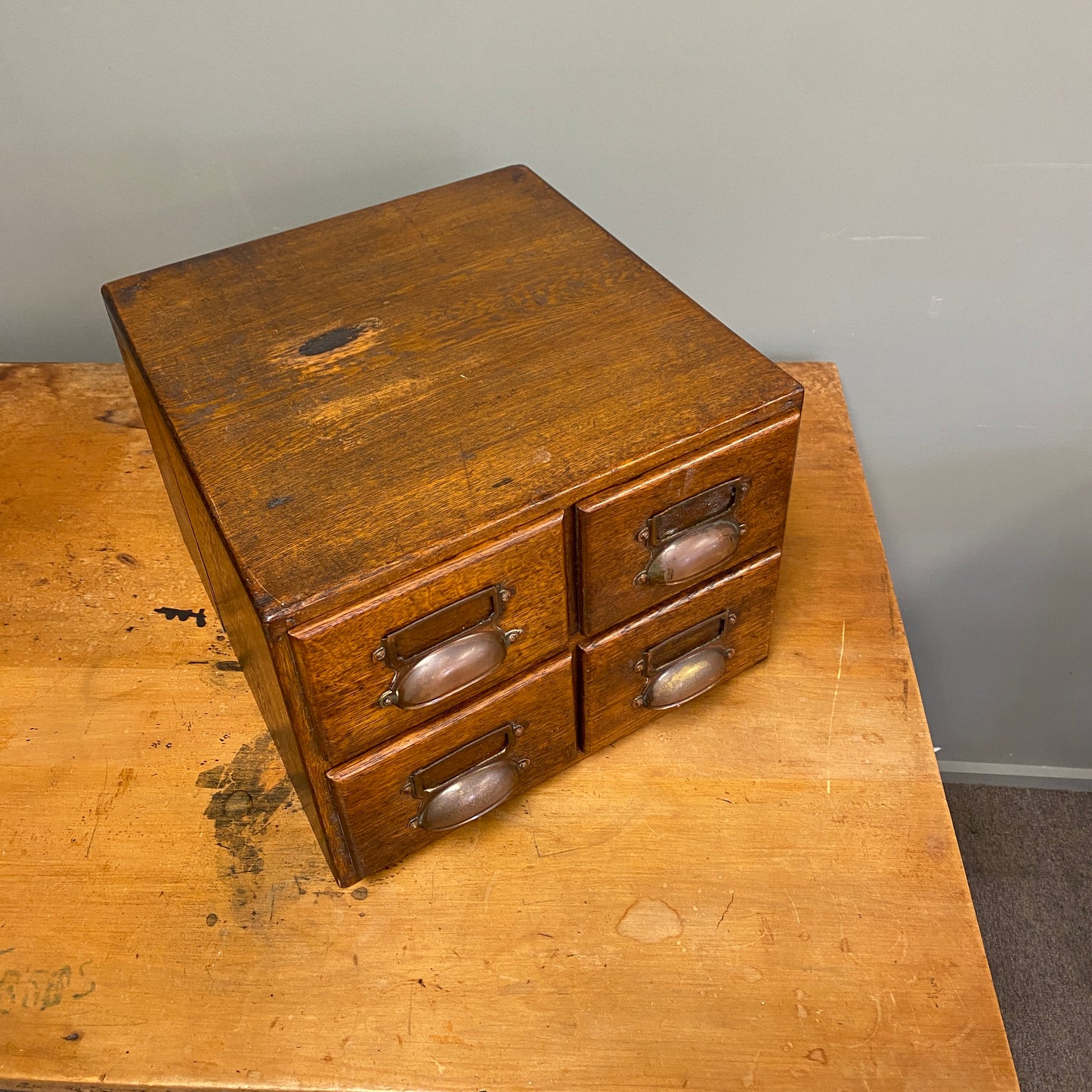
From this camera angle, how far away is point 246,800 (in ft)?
2.35

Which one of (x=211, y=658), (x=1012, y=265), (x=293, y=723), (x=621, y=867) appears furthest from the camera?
(x=1012, y=265)

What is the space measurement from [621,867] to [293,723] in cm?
25

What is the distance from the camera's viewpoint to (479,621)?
0.58 metres

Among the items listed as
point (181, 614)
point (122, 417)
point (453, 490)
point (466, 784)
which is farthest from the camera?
point (122, 417)

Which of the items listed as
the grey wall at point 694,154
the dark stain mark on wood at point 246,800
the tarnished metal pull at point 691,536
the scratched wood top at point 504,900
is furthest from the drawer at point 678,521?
the grey wall at point 694,154

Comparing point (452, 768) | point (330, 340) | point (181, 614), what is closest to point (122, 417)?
point (181, 614)

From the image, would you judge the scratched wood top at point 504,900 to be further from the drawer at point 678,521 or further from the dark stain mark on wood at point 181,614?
the drawer at point 678,521

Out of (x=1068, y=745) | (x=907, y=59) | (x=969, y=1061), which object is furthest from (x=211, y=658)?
(x=1068, y=745)

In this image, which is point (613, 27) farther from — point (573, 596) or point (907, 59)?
point (573, 596)

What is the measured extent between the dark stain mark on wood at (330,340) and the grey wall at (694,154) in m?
0.32

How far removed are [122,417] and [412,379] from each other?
1.54ft

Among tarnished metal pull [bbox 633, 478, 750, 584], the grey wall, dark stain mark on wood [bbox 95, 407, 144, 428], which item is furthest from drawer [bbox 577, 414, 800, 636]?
dark stain mark on wood [bbox 95, 407, 144, 428]

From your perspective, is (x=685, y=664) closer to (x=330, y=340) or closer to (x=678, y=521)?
(x=678, y=521)

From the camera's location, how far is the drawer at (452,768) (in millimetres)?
610
